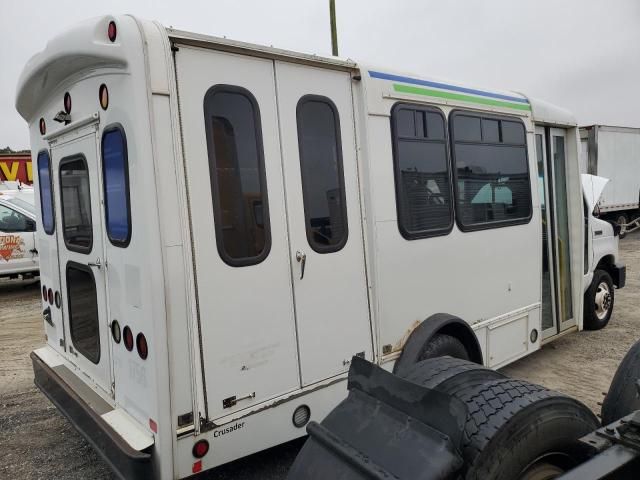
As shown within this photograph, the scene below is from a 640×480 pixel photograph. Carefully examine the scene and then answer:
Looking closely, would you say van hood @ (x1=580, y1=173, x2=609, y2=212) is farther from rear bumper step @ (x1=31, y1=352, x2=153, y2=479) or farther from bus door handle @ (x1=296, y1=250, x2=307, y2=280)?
rear bumper step @ (x1=31, y1=352, x2=153, y2=479)

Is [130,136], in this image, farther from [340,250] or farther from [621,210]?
[621,210]

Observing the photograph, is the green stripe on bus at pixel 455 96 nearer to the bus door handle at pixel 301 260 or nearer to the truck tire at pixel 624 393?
the bus door handle at pixel 301 260

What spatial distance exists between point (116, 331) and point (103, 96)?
1.35 m

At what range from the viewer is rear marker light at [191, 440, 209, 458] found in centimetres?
256

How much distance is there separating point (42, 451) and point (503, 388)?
352 cm

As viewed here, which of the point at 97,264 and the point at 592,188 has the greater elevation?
the point at 592,188

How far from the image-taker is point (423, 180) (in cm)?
374

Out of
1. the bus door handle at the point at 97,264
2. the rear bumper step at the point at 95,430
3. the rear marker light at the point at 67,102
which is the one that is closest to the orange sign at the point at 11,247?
the rear bumper step at the point at 95,430

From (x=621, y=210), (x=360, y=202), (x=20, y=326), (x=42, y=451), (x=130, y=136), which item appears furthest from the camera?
(x=621, y=210)

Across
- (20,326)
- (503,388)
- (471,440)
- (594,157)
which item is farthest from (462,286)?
(594,157)

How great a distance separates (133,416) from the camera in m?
2.82

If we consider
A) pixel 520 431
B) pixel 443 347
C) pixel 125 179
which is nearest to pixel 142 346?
pixel 125 179

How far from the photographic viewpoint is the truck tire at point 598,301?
6074mm

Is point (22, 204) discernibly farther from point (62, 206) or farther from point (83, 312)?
point (83, 312)
